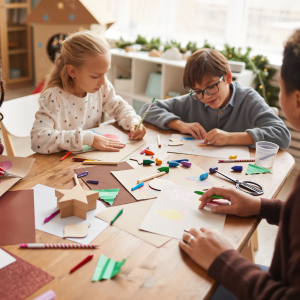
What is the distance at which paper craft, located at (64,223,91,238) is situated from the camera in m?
0.79

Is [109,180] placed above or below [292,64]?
below

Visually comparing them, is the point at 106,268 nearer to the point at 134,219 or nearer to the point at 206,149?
the point at 134,219

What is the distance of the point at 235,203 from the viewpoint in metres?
0.89

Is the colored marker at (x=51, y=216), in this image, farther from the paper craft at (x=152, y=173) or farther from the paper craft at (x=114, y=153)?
the paper craft at (x=114, y=153)

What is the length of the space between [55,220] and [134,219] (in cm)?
21

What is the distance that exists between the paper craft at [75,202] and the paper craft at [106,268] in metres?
0.17

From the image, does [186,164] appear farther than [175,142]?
No

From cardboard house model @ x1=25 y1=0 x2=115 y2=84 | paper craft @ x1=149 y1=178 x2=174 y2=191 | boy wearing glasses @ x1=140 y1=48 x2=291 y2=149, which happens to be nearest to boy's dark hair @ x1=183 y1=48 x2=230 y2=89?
boy wearing glasses @ x1=140 y1=48 x2=291 y2=149

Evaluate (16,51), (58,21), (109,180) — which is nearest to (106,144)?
(109,180)

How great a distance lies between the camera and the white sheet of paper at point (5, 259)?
69cm

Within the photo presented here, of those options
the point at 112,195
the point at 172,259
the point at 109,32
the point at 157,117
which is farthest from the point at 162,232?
the point at 109,32

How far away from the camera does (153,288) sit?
0.64 meters

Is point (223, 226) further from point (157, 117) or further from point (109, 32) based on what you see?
point (109, 32)

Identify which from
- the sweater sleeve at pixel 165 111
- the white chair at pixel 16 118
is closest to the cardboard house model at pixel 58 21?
the white chair at pixel 16 118
